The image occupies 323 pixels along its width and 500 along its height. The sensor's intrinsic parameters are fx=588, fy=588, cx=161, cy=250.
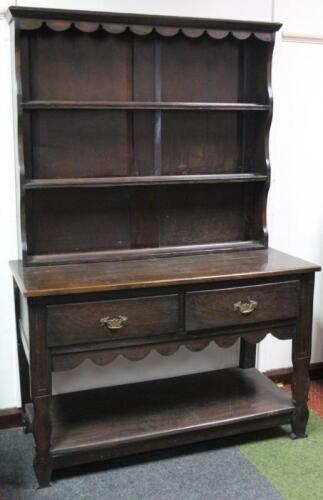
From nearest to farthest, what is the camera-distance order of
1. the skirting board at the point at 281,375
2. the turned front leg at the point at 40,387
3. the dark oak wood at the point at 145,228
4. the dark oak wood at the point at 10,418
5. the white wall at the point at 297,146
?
the turned front leg at the point at 40,387
the dark oak wood at the point at 145,228
the dark oak wood at the point at 10,418
the white wall at the point at 297,146
the skirting board at the point at 281,375

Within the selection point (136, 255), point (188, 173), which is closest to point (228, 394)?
point (136, 255)

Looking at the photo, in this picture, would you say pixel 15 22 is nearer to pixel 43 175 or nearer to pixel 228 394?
pixel 43 175

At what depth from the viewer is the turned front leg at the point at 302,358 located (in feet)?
7.57

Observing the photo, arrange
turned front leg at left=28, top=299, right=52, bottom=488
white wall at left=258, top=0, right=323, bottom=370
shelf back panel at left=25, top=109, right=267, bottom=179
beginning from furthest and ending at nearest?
white wall at left=258, top=0, right=323, bottom=370 < shelf back panel at left=25, top=109, right=267, bottom=179 < turned front leg at left=28, top=299, right=52, bottom=488

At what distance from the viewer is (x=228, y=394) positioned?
8.20ft

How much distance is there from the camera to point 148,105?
→ 7.37 feet

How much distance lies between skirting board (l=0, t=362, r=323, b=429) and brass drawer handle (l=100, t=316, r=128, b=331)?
0.77 m

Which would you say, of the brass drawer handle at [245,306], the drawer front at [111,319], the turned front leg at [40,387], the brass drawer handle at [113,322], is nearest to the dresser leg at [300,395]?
the brass drawer handle at [245,306]

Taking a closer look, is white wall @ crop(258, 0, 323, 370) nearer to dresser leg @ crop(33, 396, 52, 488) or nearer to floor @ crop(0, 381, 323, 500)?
floor @ crop(0, 381, 323, 500)

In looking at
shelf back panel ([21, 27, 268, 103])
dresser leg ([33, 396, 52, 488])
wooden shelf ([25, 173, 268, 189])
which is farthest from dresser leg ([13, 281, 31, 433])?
shelf back panel ([21, 27, 268, 103])

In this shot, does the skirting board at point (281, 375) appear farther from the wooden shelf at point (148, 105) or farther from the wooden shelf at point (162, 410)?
the wooden shelf at point (148, 105)

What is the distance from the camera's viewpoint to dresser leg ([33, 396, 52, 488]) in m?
2.03

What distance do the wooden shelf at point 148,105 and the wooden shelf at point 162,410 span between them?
3.88 ft

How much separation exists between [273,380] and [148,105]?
150 centimetres
